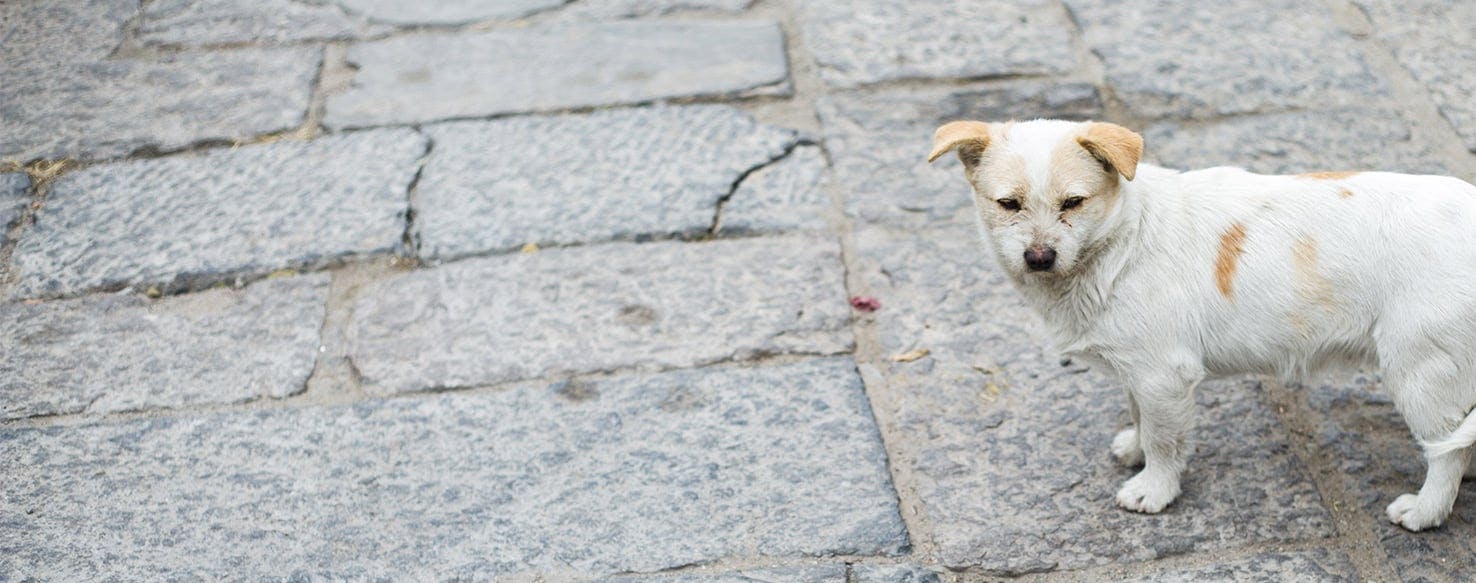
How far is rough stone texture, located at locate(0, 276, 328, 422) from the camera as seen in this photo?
11.5ft

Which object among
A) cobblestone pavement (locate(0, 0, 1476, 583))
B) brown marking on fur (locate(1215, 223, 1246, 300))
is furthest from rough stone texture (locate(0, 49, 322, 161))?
brown marking on fur (locate(1215, 223, 1246, 300))

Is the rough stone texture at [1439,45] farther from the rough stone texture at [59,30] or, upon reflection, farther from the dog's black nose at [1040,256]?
the rough stone texture at [59,30]

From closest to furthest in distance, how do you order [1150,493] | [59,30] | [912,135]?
[1150,493]
[912,135]
[59,30]

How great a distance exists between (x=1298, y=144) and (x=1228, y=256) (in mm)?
1688

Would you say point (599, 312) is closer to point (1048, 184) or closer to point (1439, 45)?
point (1048, 184)

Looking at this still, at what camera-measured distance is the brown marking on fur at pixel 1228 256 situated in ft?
9.00

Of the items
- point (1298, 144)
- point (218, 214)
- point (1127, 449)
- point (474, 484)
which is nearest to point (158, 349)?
point (218, 214)

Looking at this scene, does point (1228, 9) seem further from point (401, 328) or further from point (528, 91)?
point (401, 328)

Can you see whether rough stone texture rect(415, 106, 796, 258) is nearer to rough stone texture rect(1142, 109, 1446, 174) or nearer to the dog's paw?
rough stone texture rect(1142, 109, 1446, 174)

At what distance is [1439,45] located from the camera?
4742 mm

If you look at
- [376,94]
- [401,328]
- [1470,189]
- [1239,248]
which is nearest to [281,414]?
[401,328]

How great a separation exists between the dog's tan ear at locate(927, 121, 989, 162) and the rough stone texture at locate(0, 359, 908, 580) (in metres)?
0.83

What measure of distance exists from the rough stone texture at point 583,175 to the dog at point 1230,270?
1.51 metres

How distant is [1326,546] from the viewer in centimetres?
287
